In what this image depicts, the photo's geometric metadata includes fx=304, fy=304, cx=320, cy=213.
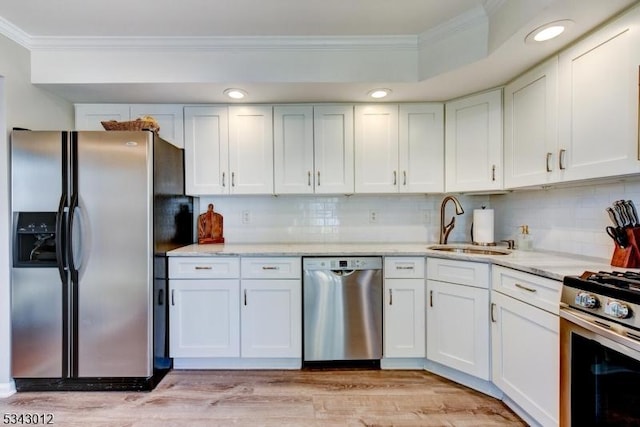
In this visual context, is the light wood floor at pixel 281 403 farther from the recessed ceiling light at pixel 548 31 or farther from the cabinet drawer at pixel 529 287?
the recessed ceiling light at pixel 548 31

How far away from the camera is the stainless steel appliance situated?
107 centimetres

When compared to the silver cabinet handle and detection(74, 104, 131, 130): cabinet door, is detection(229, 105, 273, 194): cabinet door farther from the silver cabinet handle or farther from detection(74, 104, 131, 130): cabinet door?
the silver cabinet handle

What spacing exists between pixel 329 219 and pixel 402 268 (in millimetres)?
898

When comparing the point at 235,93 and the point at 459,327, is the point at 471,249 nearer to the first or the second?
the point at 459,327

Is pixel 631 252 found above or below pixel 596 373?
above

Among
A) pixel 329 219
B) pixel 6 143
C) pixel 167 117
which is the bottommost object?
pixel 329 219

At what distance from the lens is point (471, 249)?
8.12 feet

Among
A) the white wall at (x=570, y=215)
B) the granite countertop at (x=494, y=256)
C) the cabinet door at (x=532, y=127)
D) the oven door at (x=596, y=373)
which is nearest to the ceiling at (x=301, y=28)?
the cabinet door at (x=532, y=127)

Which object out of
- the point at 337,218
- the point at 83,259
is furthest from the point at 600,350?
the point at 83,259

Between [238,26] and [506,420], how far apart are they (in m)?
2.97

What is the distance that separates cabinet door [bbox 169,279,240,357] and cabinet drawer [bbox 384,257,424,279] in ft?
3.73

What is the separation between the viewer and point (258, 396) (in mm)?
2016

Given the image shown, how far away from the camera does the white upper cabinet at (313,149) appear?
2629 mm

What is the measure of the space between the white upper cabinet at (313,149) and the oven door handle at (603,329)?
66.6 inches
